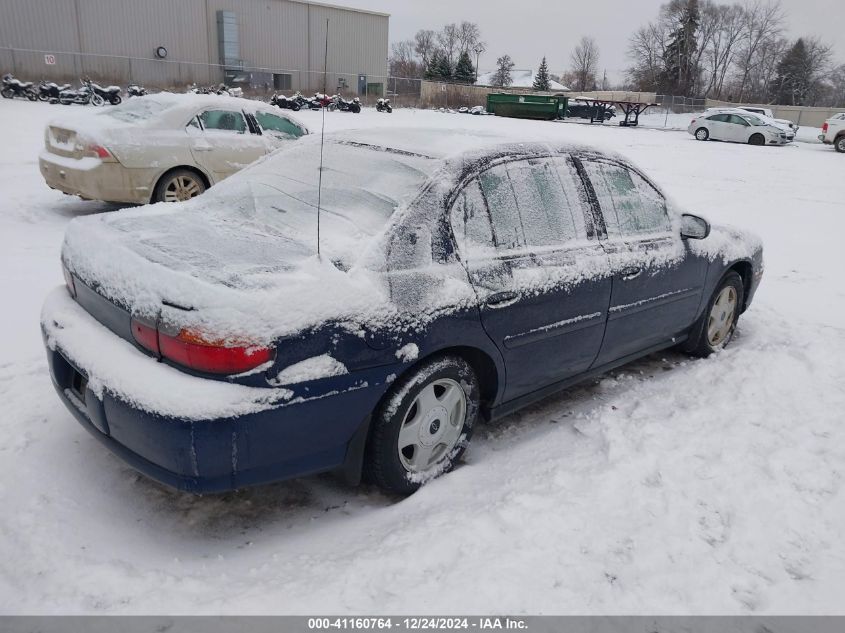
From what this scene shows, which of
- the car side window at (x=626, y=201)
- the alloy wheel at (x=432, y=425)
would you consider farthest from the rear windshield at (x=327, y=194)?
the car side window at (x=626, y=201)

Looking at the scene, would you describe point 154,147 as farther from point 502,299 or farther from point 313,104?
point 313,104

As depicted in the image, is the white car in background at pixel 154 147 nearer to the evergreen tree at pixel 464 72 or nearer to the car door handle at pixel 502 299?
the car door handle at pixel 502 299

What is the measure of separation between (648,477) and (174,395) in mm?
2288

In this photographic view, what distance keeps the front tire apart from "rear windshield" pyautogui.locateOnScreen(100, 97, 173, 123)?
637 centimetres

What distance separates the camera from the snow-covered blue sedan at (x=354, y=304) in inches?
93.8

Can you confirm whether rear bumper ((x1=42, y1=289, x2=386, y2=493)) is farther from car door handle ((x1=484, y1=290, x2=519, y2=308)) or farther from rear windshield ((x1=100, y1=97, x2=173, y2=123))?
rear windshield ((x1=100, y1=97, x2=173, y2=123))

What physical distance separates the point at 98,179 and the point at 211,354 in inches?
237

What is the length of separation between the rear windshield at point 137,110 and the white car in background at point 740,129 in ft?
85.8

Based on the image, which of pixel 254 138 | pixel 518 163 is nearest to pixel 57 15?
pixel 254 138

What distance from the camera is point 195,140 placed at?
796 centimetres

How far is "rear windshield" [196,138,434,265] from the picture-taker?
2.92 m

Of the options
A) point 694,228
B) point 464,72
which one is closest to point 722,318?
point 694,228

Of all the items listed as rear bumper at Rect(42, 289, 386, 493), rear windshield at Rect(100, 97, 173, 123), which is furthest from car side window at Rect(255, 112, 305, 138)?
rear bumper at Rect(42, 289, 386, 493)
